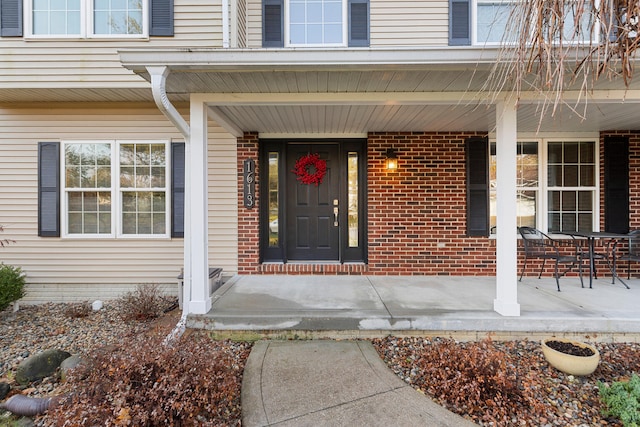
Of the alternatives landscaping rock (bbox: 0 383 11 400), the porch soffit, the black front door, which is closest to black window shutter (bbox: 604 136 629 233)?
the porch soffit

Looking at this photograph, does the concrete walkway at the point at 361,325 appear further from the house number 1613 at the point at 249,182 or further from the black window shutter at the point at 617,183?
the house number 1613 at the point at 249,182

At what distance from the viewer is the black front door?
4.82 m

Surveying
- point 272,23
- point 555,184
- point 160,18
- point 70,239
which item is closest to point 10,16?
point 160,18

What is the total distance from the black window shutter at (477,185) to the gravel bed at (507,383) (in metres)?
2.23

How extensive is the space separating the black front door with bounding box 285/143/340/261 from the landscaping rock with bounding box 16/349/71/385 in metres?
2.90

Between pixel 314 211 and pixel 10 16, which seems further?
pixel 314 211

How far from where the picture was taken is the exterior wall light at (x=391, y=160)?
4.62m

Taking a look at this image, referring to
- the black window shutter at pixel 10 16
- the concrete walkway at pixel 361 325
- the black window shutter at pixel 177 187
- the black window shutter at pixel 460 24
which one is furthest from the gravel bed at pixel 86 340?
the black window shutter at pixel 460 24

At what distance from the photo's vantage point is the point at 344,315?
3.06 meters

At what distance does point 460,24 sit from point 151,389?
553cm

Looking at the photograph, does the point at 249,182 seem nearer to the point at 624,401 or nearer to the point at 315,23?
the point at 315,23

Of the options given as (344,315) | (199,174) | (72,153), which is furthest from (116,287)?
(344,315)

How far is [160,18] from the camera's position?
13.5 ft

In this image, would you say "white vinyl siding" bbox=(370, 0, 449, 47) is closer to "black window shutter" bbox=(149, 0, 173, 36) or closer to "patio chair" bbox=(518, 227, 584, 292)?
"black window shutter" bbox=(149, 0, 173, 36)
